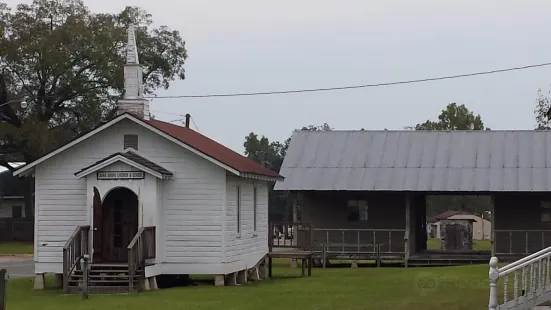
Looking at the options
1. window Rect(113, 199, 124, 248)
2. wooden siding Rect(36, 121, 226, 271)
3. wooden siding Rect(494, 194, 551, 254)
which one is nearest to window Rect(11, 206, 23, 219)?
wooden siding Rect(494, 194, 551, 254)

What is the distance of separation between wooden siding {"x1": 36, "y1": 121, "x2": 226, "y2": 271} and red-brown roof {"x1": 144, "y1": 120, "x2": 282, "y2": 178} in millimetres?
371

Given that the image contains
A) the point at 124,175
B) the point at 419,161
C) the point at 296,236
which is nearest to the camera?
the point at 124,175

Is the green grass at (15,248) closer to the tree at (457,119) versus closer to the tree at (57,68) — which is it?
the tree at (57,68)

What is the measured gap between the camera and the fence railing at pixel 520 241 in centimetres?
3872

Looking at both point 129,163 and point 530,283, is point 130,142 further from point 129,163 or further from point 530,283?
point 530,283

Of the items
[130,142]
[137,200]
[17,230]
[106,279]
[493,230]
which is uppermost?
[130,142]

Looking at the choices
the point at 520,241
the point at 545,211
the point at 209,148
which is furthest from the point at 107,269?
the point at 545,211

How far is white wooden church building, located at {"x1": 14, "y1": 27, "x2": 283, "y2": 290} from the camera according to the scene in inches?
1080

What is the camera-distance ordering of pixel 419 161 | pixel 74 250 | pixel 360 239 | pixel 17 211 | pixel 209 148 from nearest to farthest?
pixel 74 250 < pixel 209 148 < pixel 360 239 < pixel 419 161 < pixel 17 211

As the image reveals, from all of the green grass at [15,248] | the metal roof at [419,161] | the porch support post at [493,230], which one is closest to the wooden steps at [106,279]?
the metal roof at [419,161]

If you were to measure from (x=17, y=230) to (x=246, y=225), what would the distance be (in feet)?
129

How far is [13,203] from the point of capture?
83188mm

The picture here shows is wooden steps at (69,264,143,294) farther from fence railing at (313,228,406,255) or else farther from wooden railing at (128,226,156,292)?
fence railing at (313,228,406,255)

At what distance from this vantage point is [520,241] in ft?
129
